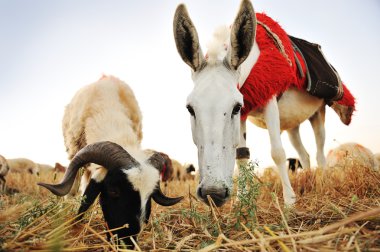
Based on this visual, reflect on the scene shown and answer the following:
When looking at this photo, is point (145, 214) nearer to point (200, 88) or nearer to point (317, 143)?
point (200, 88)

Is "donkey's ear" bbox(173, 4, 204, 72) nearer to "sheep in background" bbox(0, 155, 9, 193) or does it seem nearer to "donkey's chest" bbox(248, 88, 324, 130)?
"donkey's chest" bbox(248, 88, 324, 130)

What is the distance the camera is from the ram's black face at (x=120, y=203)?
283cm

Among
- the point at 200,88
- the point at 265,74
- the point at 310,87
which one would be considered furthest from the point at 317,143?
the point at 200,88

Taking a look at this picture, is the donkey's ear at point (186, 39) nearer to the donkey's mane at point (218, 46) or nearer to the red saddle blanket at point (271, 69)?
the donkey's mane at point (218, 46)

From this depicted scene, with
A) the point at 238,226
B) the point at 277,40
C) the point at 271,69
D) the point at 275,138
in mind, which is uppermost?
the point at 277,40

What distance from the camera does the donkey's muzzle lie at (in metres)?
2.46

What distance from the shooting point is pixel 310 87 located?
16.5ft

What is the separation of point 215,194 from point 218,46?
70.9 inches

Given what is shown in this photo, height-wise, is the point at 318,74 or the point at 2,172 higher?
the point at 318,74

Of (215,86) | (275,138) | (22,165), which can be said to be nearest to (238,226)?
(215,86)

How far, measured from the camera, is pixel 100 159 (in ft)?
10.8

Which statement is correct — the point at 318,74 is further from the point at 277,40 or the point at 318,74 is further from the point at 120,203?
the point at 120,203

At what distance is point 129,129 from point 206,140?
197 cm

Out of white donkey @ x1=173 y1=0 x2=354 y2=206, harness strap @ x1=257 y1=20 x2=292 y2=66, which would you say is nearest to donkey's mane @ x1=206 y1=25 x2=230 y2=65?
white donkey @ x1=173 y1=0 x2=354 y2=206
